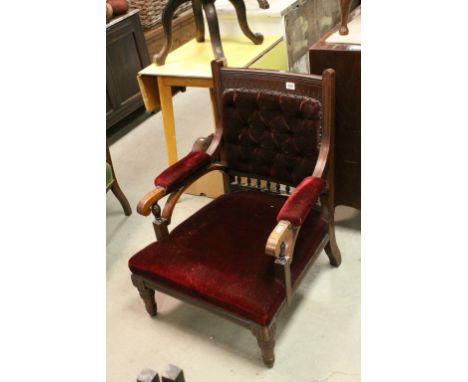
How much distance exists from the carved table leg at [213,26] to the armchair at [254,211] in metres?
0.66

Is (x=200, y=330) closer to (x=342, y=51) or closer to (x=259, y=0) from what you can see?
(x=342, y=51)

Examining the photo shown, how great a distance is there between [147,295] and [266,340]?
1.91ft

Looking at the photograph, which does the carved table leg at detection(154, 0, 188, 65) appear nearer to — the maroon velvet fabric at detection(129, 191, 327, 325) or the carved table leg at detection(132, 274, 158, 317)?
the maroon velvet fabric at detection(129, 191, 327, 325)

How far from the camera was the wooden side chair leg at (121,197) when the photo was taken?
2673 millimetres

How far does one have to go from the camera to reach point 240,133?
1.99 m

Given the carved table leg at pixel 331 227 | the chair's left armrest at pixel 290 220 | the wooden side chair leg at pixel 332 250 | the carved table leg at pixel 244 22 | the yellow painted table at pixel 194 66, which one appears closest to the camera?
the chair's left armrest at pixel 290 220

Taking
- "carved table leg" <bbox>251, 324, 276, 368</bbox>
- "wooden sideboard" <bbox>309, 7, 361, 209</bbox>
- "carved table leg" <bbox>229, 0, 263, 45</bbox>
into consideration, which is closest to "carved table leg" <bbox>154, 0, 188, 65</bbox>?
"carved table leg" <bbox>229, 0, 263, 45</bbox>

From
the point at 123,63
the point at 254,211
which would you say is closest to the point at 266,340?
the point at 254,211

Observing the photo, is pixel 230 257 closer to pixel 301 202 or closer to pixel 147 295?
pixel 301 202

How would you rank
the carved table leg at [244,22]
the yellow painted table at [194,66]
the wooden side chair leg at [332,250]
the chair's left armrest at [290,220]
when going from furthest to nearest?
the carved table leg at [244,22], the yellow painted table at [194,66], the wooden side chair leg at [332,250], the chair's left armrest at [290,220]

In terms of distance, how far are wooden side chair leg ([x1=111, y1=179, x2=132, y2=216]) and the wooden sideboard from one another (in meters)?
1.21

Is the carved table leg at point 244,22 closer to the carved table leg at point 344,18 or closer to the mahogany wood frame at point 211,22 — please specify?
the mahogany wood frame at point 211,22

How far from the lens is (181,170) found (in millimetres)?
1908

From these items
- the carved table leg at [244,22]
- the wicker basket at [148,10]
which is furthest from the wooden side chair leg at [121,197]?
the wicker basket at [148,10]
